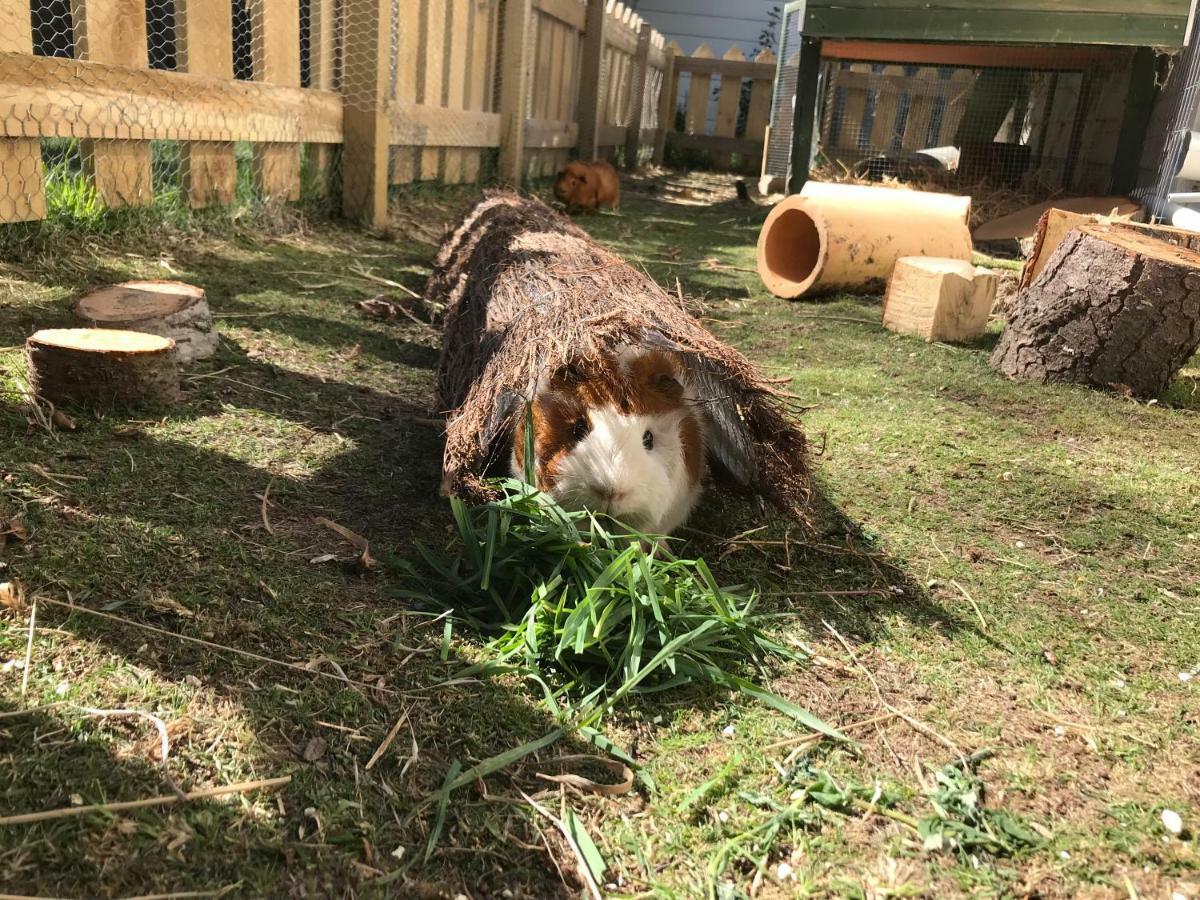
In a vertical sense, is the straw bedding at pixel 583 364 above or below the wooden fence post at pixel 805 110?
below

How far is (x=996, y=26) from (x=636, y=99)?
5606 mm

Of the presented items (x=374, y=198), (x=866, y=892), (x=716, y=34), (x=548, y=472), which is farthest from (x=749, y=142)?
(x=866, y=892)

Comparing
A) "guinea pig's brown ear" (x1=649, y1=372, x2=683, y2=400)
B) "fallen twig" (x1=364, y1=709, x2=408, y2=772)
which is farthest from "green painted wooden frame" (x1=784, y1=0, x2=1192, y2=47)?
"fallen twig" (x1=364, y1=709, x2=408, y2=772)

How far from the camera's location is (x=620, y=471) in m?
1.91

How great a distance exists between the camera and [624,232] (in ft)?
22.5

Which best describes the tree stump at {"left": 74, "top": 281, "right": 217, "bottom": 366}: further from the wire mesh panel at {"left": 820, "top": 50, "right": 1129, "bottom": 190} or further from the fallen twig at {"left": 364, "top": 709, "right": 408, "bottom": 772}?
the wire mesh panel at {"left": 820, "top": 50, "right": 1129, "bottom": 190}

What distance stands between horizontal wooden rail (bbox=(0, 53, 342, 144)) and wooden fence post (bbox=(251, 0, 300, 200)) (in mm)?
107

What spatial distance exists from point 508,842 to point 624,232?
595 cm

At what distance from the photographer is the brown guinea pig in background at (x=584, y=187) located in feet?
24.6

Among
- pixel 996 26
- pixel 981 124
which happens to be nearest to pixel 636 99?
pixel 981 124

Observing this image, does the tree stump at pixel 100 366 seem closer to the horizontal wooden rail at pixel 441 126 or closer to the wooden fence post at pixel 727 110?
the horizontal wooden rail at pixel 441 126

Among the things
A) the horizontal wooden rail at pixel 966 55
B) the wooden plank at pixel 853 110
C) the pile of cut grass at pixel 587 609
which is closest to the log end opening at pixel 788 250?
the horizontal wooden rail at pixel 966 55

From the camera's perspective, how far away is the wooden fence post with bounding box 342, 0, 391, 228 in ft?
16.6

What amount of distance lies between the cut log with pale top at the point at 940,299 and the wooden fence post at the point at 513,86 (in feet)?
13.2
